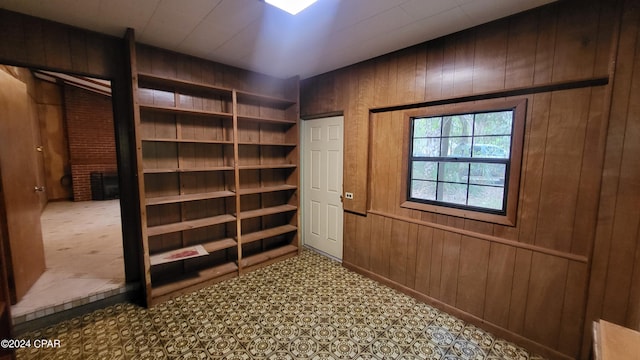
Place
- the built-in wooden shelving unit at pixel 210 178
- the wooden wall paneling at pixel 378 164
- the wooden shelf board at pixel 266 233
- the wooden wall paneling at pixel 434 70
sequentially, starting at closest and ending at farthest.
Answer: the wooden wall paneling at pixel 434 70, the built-in wooden shelving unit at pixel 210 178, the wooden wall paneling at pixel 378 164, the wooden shelf board at pixel 266 233

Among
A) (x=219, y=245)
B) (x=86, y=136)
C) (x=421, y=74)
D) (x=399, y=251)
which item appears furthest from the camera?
(x=86, y=136)

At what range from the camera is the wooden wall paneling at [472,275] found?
2.14 meters

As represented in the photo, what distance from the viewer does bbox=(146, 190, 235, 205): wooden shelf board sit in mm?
2477

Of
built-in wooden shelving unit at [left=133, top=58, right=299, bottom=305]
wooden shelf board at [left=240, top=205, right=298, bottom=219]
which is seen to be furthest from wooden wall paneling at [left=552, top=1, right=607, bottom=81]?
wooden shelf board at [left=240, top=205, right=298, bottom=219]

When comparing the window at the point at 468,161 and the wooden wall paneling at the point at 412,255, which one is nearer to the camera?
the window at the point at 468,161

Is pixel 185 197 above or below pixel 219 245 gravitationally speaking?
above

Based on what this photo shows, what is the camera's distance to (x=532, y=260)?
1907 mm

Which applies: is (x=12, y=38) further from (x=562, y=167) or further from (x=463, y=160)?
(x=562, y=167)

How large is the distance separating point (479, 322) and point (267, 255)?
8.08 ft

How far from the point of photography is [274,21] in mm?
1990

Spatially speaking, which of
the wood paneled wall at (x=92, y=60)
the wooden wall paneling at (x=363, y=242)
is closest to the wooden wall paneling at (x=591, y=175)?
the wooden wall paneling at (x=363, y=242)

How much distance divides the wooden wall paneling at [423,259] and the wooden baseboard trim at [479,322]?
0.09 meters

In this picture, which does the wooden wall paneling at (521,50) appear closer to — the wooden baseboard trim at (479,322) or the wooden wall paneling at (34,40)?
the wooden baseboard trim at (479,322)

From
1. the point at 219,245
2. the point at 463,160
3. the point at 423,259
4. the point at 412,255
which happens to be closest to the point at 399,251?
the point at 412,255
